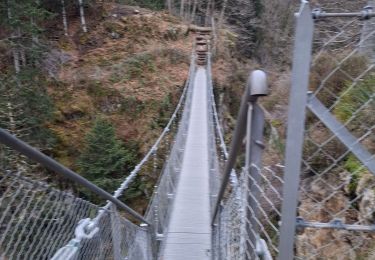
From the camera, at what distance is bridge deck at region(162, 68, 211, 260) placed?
262cm

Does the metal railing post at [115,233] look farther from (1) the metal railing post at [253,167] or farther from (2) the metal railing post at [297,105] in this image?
(2) the metal railing post at [297,105]

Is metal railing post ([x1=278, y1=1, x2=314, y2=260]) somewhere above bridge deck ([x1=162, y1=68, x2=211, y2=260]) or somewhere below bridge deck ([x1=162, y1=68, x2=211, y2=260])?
above

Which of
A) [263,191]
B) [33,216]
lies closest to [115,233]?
[33,216]

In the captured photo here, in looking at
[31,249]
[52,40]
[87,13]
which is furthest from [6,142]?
[87,13]

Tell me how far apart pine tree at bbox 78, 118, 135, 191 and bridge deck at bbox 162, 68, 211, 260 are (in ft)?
5.46

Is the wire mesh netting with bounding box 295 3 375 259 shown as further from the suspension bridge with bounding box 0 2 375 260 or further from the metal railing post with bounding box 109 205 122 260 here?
the metal railing post with bounding box 109 205 122 260

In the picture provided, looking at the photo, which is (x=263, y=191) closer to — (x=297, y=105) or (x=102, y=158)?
(x=297, y=105)

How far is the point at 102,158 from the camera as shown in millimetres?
6449

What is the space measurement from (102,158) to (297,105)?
Result: 20.0 ft

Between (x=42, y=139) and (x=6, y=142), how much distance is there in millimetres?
6358

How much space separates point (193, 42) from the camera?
11.9m

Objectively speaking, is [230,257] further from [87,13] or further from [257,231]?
Answer: [87,13]

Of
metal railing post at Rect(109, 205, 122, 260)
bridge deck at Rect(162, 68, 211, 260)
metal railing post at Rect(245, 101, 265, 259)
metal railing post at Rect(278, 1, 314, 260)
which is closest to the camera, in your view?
metal railing post at Rect(278, 1, 314, 260)

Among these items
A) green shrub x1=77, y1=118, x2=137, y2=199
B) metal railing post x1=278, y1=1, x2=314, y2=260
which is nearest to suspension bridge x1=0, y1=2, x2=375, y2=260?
metal railing post x1=278, y1=1, x2=314, y2=260
